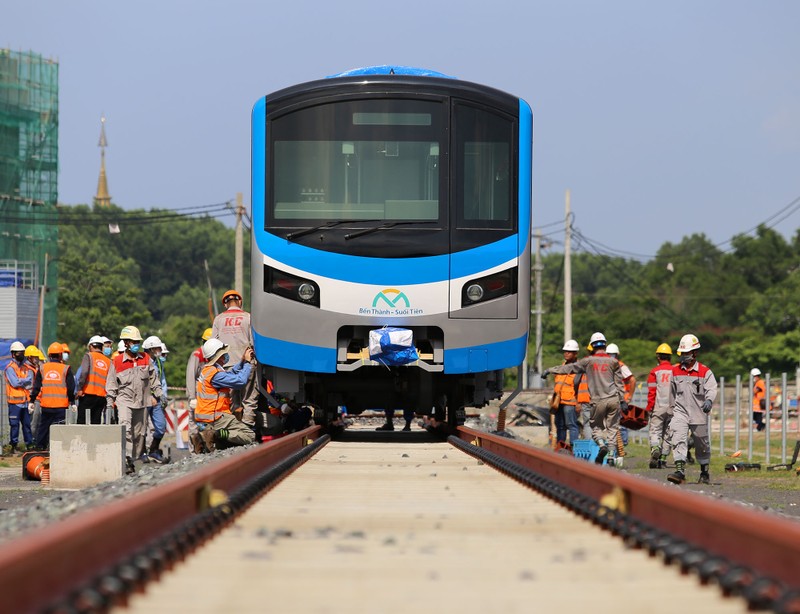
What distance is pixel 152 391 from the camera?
59.4 ft

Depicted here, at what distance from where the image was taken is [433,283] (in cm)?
1411

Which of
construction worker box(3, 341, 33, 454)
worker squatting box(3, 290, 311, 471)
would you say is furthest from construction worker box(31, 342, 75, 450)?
construction worker box(3, 341, 33, 454)

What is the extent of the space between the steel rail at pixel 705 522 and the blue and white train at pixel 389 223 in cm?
557

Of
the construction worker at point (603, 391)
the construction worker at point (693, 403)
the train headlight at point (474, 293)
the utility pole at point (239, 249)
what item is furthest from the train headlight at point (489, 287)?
the utility pole at point (239, 249)

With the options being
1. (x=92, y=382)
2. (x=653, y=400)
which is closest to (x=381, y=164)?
(x=92, y=382)

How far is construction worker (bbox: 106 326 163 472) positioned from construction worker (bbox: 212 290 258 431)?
151 centimetres

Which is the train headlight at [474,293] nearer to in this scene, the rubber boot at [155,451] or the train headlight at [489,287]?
the train headlight at [489,287]

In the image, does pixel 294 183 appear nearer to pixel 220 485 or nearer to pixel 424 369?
pixel 424 369

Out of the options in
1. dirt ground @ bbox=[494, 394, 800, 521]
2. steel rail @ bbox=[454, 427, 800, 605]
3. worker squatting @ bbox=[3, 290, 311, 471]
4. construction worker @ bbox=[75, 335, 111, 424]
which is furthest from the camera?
construction worker @ bbox=[75, 335, 111, 424]

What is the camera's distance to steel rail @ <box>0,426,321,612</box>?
407 centimetres

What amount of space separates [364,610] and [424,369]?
9.86 metres

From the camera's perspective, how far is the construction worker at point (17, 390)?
73.7ft

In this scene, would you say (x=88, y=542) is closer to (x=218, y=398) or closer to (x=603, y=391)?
(x=218, y=398)

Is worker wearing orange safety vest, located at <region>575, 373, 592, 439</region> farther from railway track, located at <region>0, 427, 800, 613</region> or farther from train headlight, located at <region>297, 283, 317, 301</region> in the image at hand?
railway track, located at <region>0, 427, 800, 613</region>
